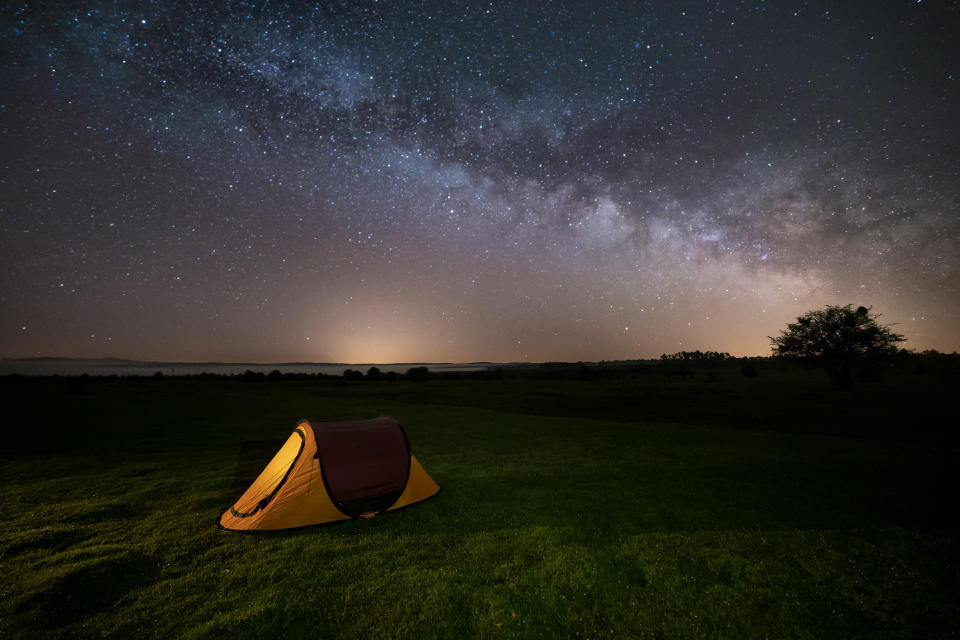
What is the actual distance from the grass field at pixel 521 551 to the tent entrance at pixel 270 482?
0.66 metres

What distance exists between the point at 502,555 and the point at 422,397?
40071 mm

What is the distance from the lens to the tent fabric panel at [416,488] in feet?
29.0

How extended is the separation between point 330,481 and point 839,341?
4757 centimetres

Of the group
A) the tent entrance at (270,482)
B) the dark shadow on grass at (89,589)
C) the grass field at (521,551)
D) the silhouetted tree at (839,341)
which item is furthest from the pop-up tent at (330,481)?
the silhouetted tree at (839,341)

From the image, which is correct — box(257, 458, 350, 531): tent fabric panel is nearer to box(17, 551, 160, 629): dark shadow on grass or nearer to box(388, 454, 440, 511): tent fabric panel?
box(388, 454, 440, 511): tent fabric panel

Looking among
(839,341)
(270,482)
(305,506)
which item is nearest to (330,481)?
(305,506)

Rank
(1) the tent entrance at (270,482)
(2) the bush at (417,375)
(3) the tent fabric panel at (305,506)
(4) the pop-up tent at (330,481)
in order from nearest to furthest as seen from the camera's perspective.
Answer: (3) the tent fabric panel at (305,506), (4) the pop-up tent at (330,481), (1) the tent entrance at (270,482), (2) the bush at (417,375)

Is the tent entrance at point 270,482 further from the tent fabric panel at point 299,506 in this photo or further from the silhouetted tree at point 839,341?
the silhouetted tree at point 839,341

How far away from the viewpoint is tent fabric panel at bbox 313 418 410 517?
319 inches

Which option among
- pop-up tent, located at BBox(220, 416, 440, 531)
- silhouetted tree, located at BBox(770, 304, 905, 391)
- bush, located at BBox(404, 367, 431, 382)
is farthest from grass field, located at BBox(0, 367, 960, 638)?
bush, located at BBox(404, 367, 431, 382)

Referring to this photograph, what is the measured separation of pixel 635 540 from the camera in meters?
6.97

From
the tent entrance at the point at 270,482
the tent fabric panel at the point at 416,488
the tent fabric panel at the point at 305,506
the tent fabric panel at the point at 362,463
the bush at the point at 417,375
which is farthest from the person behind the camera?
the bush at the point at 417,375

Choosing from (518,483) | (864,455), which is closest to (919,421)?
(864,455)

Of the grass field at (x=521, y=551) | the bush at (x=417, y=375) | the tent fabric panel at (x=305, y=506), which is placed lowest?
the bush at (x=417, y=375)
